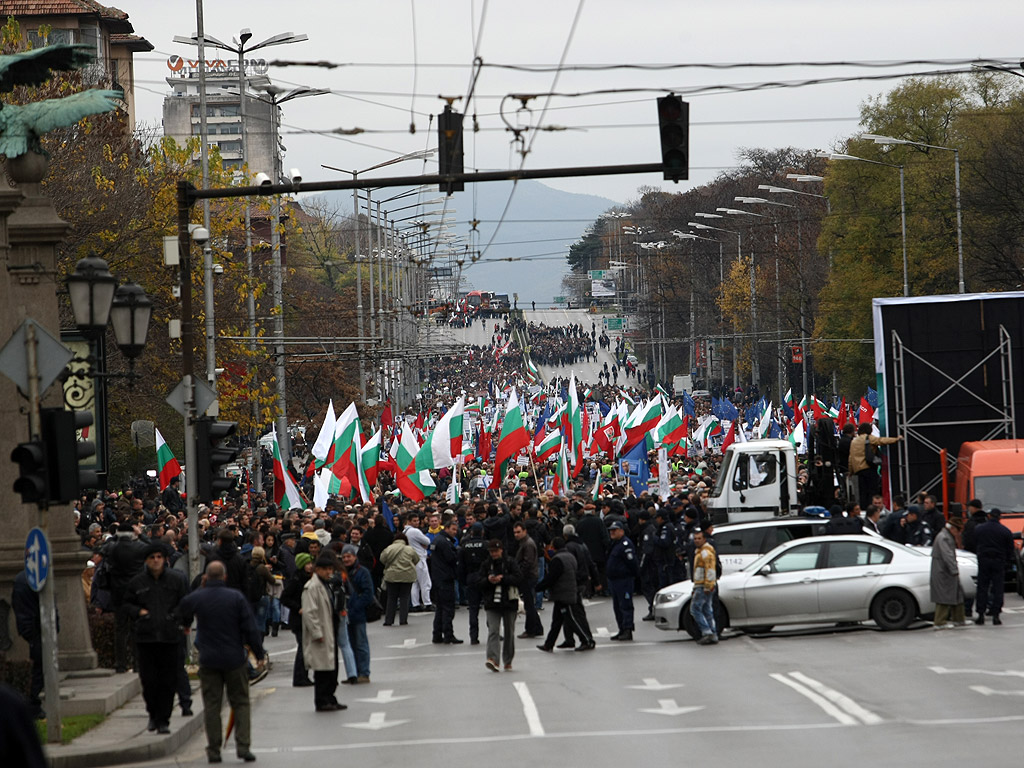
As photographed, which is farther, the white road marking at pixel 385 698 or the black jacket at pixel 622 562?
the black jacket at pixel 622 562

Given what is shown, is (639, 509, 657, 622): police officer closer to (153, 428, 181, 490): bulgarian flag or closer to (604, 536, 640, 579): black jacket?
(604, 536, 640, 579): black jacket

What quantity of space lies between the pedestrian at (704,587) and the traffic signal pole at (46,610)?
29.8ft

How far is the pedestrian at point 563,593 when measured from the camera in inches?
788

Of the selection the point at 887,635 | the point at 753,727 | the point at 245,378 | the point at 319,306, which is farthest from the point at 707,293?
the point at 753,727

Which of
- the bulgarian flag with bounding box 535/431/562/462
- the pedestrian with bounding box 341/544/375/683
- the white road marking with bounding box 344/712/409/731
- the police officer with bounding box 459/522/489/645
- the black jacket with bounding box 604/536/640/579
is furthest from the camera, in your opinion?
the bulgarian flag with bounding box 535/431/562/462

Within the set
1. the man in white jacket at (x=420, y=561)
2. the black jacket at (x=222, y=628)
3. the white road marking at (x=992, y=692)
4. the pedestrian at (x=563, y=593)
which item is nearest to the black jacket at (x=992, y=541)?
the pedestrian at (x=563, y=593)

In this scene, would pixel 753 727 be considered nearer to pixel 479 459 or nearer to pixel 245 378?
pixel 245 378

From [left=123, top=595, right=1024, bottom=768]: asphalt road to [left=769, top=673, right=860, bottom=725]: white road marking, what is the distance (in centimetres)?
3

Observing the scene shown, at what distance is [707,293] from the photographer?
113 m

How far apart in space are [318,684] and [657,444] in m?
28.8

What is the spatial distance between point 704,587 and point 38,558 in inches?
377

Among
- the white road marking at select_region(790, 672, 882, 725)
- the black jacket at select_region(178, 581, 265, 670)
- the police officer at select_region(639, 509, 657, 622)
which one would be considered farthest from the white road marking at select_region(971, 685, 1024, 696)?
the police officer at select_region(639, 509, 657, 622)

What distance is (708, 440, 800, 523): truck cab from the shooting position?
30.7 meters

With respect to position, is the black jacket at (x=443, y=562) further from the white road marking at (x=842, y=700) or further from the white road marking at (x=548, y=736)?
the white road marking at (x=548, y=736)
